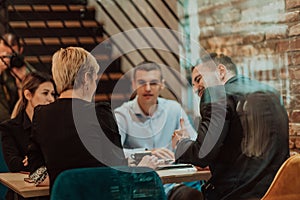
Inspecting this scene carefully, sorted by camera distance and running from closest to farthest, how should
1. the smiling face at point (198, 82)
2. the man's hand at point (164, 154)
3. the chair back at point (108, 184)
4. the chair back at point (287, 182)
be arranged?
the chair back at point (108, 184)
the chair back at point (287, 182)
the man's hand at point (164, 154)
the smiling face at point (198, 82)

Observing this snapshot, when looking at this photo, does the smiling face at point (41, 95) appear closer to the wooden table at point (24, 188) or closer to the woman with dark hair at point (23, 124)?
the woman with dark hair at point (23, 124)

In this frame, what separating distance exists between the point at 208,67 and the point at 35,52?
7.72 ft

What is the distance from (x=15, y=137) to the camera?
3.70 metres

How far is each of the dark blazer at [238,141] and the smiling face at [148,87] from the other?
1.03 meters

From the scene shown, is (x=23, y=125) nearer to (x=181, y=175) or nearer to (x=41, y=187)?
(x=41, y=187)

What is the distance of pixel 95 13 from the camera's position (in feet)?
19.0

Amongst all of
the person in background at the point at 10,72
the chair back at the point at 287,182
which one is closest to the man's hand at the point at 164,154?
the chair back at the point at 287,182

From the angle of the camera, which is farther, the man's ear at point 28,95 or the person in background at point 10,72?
the person in background at point 10,72

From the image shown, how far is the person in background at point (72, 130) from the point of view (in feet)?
9.55

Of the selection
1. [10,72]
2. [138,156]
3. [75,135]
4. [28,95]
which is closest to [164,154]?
[138,156]

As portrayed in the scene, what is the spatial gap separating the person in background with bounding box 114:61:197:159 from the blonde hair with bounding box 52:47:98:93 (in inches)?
40.4

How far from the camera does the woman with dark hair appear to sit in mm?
3568

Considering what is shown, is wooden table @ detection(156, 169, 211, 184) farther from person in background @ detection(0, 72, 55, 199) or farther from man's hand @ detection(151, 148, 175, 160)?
person in background @ detection(0, 72, 55, 199)

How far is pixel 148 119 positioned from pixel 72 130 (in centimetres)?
136
